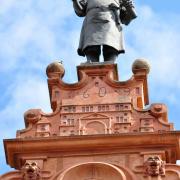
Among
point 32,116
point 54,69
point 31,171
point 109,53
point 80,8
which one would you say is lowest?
point 31,171

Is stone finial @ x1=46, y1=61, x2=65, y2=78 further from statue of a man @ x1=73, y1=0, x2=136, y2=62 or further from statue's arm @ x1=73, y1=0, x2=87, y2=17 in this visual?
statue's arm @ x1=73, y1=0, x2=87, y2=17

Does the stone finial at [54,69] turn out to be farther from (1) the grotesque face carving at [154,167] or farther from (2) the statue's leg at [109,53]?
(1) the grotesque face carving at [154,167]

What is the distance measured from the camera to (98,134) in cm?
1705

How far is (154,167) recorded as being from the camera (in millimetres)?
16375

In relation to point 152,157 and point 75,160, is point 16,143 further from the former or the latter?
point 152,157

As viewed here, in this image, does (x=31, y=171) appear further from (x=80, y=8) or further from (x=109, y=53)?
(x=80, y=8)

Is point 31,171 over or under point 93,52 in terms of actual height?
under

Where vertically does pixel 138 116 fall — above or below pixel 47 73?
below

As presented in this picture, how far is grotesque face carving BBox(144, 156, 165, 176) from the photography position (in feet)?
53.4

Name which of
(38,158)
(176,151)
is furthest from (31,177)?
(176,151)

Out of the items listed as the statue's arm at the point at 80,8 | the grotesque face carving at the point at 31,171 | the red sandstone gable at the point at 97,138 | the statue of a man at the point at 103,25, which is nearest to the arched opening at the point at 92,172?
the red sandstone gable at the point at 97,138

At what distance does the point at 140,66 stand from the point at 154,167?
2902 mm

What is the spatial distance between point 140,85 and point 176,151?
1.94 metres

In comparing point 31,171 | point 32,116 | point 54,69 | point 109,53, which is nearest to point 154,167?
point 31,171
